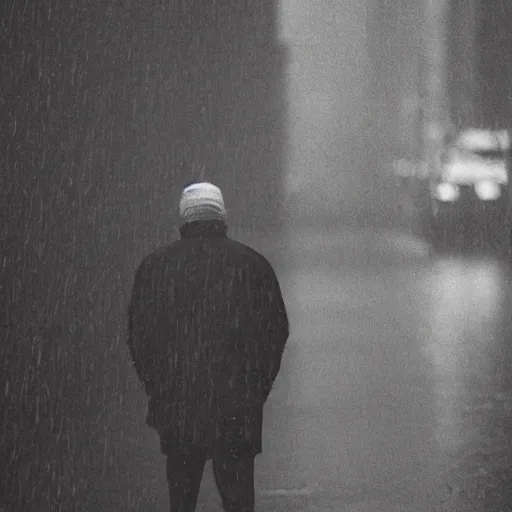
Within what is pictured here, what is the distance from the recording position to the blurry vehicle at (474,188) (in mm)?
29719

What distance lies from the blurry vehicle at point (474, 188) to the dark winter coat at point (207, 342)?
84.3 ft

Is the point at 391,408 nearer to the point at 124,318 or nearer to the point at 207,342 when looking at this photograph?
the point at 207,342

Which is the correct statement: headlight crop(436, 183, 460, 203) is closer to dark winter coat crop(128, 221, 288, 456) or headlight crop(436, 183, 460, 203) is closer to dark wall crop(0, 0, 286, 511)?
dark wall crop(0, 0, 286, 511)

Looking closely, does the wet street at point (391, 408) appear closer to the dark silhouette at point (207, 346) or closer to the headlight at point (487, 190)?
the dark silhouette at point (207, 346)

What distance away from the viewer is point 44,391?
8.42m

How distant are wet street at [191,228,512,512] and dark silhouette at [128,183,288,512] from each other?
132 centimetres

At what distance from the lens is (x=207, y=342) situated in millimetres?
4195

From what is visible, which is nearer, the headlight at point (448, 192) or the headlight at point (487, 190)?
the headlight at point (487, 190)

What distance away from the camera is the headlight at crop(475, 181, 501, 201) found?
29706 millimetres

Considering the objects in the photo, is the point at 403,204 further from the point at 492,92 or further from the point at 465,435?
the point at 465,435

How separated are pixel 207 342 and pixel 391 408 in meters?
4.03

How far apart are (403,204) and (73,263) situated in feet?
226

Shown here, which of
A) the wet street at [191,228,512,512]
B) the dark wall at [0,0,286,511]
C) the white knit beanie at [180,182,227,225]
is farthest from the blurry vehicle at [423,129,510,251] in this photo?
the white knit beanie at [180,182,227,225]

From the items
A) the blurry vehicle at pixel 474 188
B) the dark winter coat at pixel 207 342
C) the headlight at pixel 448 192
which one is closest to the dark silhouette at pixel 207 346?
the dark winter coat at pixel 207 342
